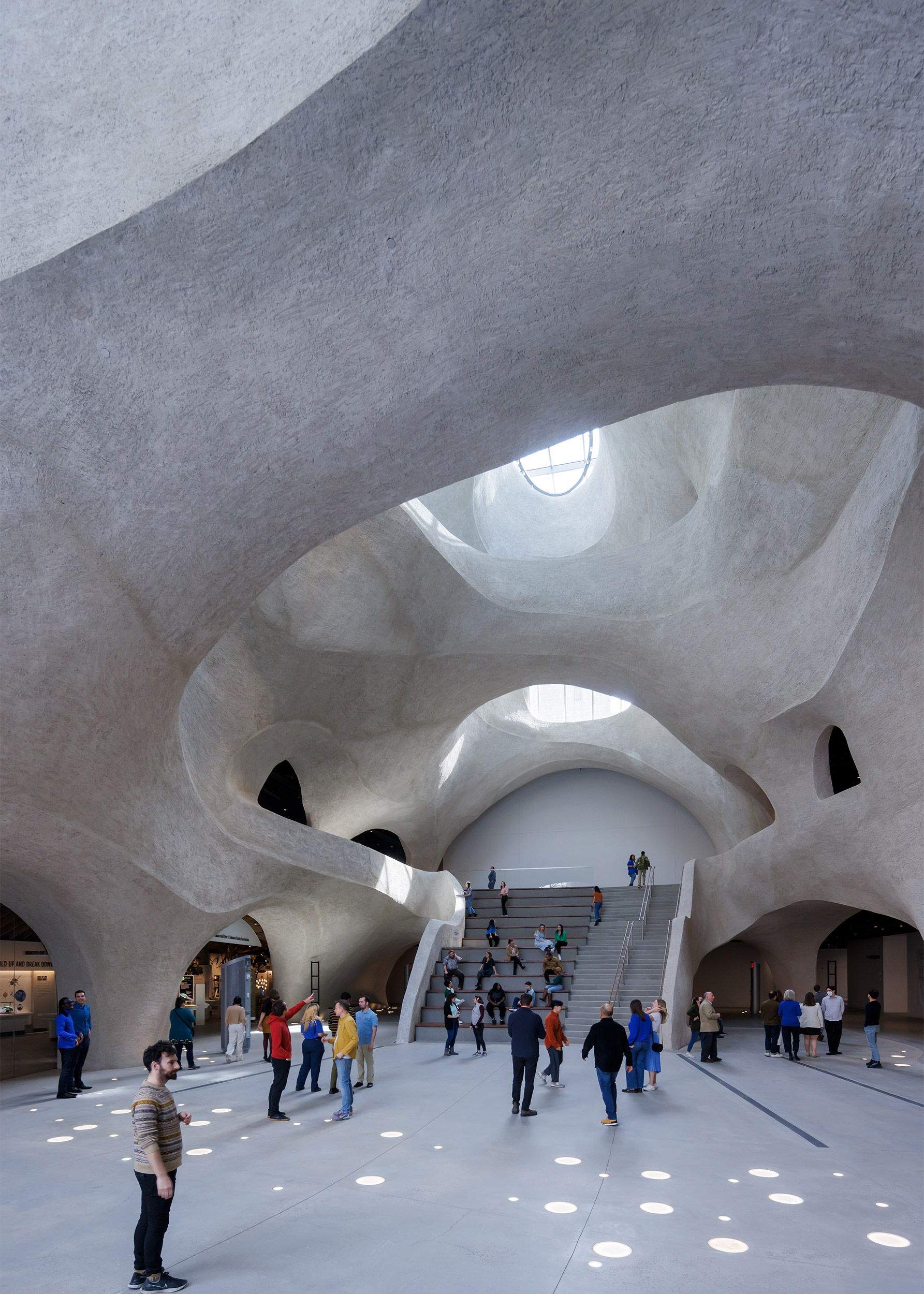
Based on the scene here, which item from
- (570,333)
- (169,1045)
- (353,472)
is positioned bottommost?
(169,1045)

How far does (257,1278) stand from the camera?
489 centimetres

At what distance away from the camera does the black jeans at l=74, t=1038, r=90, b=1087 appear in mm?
11398

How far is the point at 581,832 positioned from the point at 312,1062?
21200 millimetres

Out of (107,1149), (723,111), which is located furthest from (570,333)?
(107,1149)

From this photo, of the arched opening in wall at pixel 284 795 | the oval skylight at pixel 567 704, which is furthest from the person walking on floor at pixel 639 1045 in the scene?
the oval skylight at pixel 567 704

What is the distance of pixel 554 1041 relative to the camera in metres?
10.9

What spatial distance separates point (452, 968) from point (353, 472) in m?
13.7

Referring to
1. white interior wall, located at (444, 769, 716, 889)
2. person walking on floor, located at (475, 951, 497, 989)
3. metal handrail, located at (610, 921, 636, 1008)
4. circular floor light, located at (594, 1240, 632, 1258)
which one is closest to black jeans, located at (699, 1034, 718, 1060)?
metal handrail, located at (610, 921, 636, 1008)

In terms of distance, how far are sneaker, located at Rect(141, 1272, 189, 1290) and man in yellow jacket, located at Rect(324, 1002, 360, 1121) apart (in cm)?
477

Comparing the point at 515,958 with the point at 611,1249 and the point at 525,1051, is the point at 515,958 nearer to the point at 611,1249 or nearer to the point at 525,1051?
the point at 525,1051

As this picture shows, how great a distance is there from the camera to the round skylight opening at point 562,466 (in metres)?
31.2

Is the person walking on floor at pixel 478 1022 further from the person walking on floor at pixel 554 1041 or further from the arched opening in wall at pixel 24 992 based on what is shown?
the arched opening in wall at pixel 24 992

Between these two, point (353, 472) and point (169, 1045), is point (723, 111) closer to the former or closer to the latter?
point (353, 472)

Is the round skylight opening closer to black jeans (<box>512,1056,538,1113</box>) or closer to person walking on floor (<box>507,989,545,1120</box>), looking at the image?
person walking on floor (<box>507,989,545,1120</box>)
